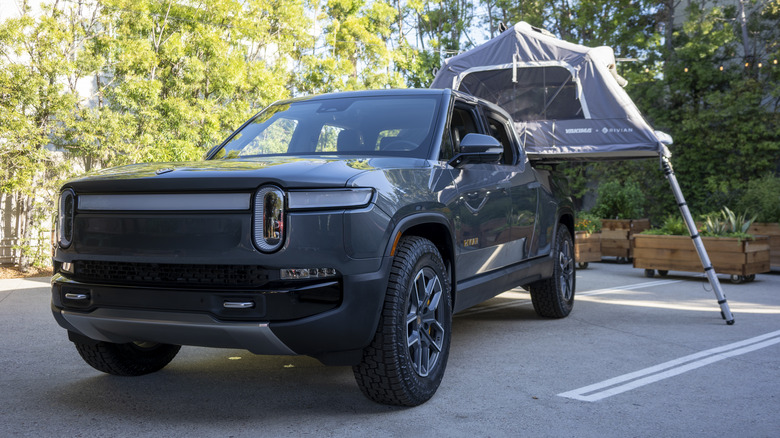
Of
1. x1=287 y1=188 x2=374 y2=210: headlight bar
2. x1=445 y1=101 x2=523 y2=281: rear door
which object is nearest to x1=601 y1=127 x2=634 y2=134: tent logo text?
x1=445 y1=101 x2=523 y2=281: rear door

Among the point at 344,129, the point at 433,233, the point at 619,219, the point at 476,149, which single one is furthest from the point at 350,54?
the point at 433,233

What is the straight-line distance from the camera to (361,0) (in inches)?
877

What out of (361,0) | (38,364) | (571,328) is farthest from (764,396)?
(361,0)

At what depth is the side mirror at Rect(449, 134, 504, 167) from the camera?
4.40 m

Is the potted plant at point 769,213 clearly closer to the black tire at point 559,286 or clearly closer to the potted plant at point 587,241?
the potted plant at point 587,241

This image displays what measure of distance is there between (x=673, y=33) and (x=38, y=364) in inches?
774

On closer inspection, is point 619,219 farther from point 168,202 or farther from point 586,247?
point 168,202

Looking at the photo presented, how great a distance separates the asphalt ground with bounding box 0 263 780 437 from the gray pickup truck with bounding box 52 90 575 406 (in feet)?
0.99

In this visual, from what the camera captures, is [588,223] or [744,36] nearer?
[588,223]


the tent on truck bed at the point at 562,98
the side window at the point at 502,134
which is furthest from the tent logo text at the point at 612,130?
the side window at the point at 502,134

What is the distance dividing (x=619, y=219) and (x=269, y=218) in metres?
12.4

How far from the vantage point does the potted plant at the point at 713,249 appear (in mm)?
10578

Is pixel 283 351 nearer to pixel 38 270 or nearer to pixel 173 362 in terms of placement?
pixel 173 362

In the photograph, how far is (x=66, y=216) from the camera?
12.3 ft
